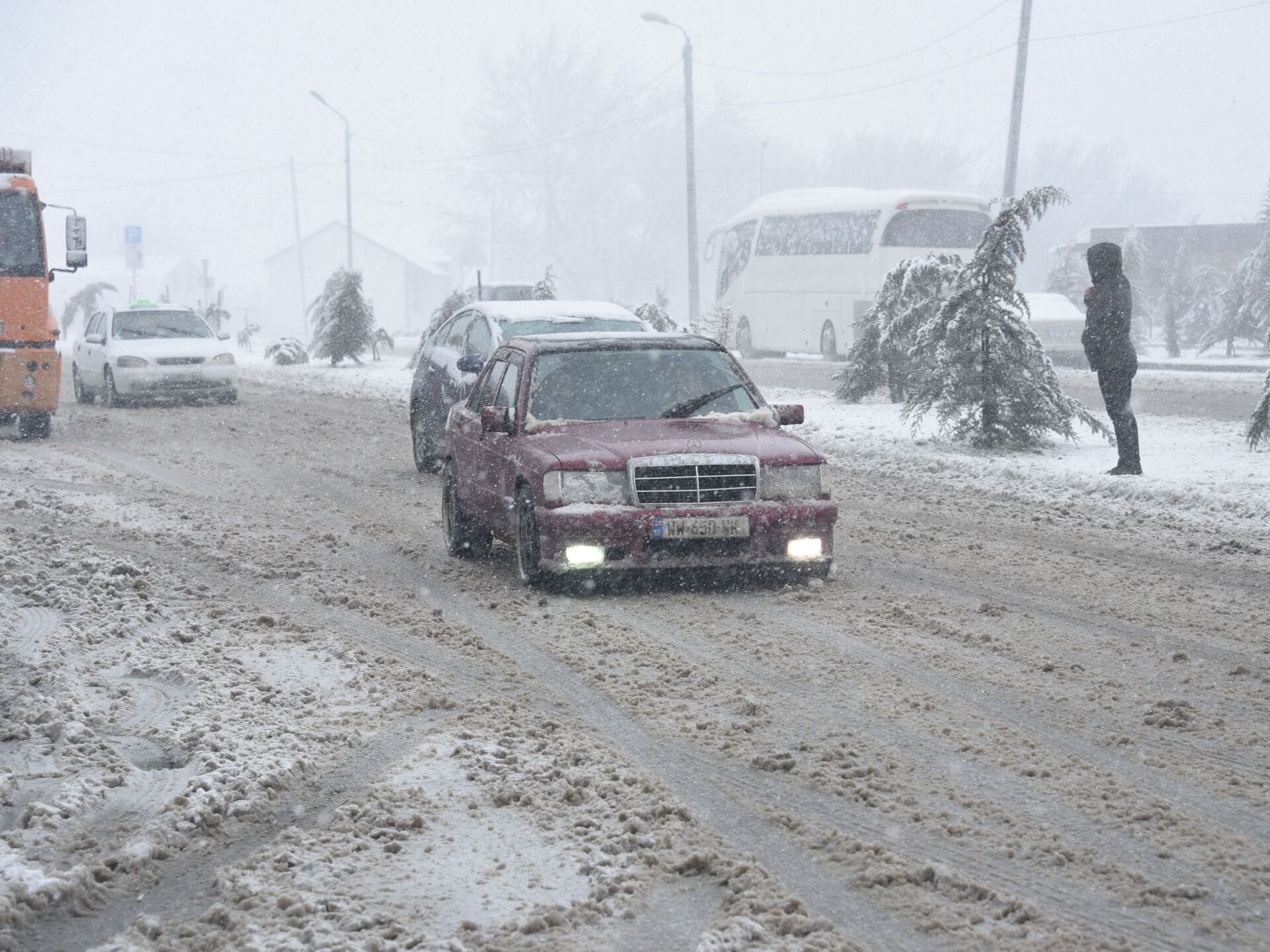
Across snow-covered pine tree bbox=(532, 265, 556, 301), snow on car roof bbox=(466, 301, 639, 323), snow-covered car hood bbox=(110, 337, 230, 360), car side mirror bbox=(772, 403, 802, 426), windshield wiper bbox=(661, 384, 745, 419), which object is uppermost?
snow-covered pine tree bbox=(532, 265, 556, 301)

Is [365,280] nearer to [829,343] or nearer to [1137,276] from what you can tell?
[1137,276]

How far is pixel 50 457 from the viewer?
1488cm

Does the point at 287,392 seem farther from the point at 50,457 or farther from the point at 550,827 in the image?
the point at 550,827

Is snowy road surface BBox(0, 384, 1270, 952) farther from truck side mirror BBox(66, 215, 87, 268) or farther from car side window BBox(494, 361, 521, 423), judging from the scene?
truck side mirror BBox(66, 215, 87, 268)

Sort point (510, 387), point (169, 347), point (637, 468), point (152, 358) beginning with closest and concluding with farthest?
point (637, 468) < point (510, 387) < point (152, 358) < point (169, 347)

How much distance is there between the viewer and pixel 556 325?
488 inches

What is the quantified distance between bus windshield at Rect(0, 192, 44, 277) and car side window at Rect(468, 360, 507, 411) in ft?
28.1

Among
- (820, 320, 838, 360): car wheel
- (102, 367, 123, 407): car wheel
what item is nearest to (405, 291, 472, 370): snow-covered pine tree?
(102, 367, 123, 407): car wheel

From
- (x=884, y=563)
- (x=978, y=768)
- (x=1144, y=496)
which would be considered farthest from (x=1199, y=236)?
(x=978, y=768)

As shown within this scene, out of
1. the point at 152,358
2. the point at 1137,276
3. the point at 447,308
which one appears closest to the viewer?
the point at 152,358

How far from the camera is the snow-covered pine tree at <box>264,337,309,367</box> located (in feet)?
123

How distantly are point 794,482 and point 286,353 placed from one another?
31.4 m

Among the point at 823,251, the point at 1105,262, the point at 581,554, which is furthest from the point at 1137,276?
the point at 581,554

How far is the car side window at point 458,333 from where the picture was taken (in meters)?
13.1
